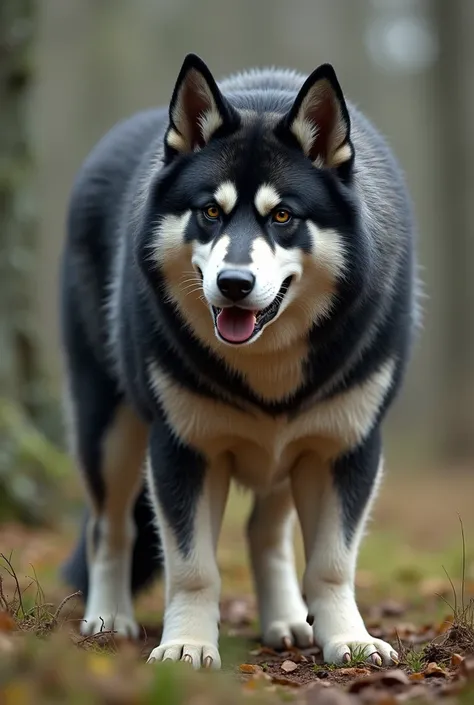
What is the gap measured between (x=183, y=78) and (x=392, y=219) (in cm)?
114

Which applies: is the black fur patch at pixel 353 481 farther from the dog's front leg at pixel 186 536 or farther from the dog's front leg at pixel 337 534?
the dog's front leg at pixel 186 536

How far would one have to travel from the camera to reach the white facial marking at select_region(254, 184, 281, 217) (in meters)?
4.25

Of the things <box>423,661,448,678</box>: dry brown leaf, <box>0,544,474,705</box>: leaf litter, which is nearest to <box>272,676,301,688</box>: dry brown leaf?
<box>0,544,474,705</box>: leaf litter

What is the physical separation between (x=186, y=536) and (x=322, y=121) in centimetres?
187

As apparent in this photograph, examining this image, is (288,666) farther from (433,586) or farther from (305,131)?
(433,586)

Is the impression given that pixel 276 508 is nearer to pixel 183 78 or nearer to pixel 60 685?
pixel 183 78

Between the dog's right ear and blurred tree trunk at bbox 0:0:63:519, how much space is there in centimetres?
482

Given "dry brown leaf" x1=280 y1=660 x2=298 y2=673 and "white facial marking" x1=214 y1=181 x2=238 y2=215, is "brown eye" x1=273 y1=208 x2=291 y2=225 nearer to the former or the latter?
"white facial marking" x1=214 y1=181 x2=238 y2=215

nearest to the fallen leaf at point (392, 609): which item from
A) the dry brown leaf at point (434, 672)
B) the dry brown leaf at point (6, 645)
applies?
the dry brown leaf at point (434, 672)

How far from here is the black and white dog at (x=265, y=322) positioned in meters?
4.30

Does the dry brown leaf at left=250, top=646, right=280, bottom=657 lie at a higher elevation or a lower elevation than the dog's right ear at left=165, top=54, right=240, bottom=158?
lower

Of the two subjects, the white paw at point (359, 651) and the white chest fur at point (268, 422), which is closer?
the white paw at point (359, 651)

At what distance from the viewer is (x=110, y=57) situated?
19.7m

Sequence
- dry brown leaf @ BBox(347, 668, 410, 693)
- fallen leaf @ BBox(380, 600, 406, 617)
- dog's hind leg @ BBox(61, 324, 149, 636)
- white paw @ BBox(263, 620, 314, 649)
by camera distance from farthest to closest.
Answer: fallen leaf @ BBox(380, 600, 406, 617)
dog's hind leg @ BBox(61, 324, 149, 636)
white paw @ BBox(263, 620, 314, 649)
dry brown leaf @ BBox(347, 668, 410, 693)
